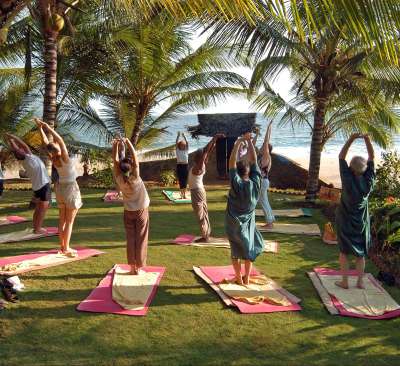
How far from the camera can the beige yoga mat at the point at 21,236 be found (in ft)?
26.6

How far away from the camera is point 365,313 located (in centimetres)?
529

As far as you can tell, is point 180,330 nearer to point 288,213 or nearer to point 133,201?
point 133,201

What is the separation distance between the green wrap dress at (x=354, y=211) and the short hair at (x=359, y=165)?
0.04 metres

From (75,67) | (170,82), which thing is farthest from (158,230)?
(170,82)

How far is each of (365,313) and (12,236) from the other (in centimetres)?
579

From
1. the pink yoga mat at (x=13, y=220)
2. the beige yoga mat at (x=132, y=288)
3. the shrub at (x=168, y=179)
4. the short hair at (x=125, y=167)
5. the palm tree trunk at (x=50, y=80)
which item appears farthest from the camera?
the shrub at (x=168, y=179)

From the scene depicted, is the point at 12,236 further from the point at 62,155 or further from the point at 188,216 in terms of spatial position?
the point at 188,216

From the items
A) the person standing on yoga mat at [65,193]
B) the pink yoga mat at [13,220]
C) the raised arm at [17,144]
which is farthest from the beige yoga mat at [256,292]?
the pink yoga mat at [13,220]

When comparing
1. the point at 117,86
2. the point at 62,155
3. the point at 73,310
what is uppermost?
the point at 117,86

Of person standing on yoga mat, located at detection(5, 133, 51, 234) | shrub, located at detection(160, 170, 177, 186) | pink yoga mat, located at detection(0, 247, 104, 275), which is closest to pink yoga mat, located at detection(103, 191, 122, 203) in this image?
shrub, located at detection(160, 170, 177, 186)

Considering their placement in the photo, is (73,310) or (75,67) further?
(75,67)

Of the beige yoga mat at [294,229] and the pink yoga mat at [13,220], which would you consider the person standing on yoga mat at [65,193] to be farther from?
the beige yoga mat at [294,229]

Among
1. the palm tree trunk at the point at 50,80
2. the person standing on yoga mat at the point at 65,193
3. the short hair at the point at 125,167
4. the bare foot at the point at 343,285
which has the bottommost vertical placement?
the bare foot at the point at 343,285

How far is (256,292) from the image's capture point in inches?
229
